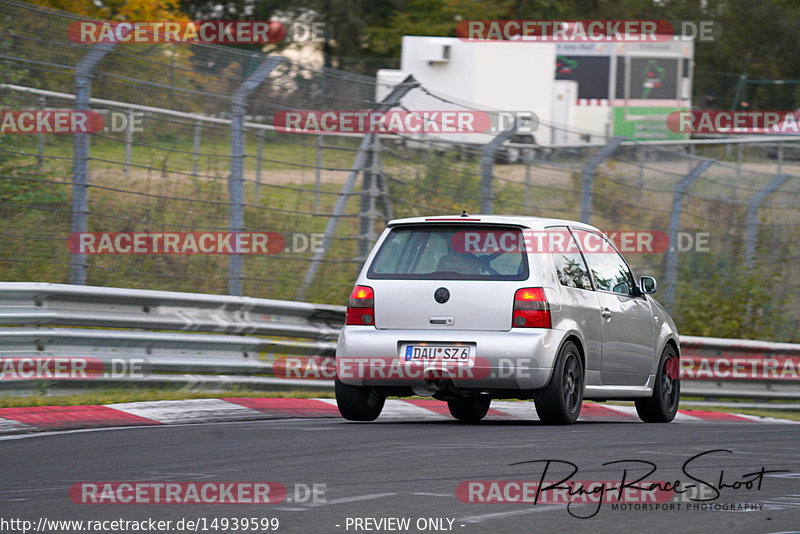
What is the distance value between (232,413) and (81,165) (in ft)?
8.80

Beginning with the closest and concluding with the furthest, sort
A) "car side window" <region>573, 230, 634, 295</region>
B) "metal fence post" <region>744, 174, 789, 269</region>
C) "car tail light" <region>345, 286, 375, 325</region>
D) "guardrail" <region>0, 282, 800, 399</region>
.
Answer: "car tail light" <region>345, 286, 375, 325</region>, "guardrail" <region>0, 282, 800, 399</region>, "car side window" <region>573, 230, 634, 295</region>, "metal fence post" <region>744, 174, 789, 269</region>

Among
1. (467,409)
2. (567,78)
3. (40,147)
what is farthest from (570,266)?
(567,78)

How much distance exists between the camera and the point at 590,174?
15664 millimetres

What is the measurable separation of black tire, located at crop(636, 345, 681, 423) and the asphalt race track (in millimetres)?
1010

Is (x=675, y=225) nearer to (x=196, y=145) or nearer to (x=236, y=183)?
(x=236, y=183)

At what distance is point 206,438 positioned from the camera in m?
8.83

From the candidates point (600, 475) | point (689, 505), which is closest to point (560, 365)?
point (600, 475)

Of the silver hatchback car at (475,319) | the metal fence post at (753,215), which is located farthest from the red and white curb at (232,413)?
the metal fence post at (753,215)

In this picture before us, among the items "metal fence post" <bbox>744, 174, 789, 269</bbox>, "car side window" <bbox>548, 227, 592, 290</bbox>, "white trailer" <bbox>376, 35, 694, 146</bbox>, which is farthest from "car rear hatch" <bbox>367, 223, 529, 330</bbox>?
"white trailer" <bbox>376, 35, 694, 146</bbox>

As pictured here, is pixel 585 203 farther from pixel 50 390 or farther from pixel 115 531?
pixel 115 531

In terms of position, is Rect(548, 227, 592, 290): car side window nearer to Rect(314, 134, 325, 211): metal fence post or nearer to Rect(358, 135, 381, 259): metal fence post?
Rect(314, 134, 325, 211): metal fence post

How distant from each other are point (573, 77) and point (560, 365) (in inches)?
1037

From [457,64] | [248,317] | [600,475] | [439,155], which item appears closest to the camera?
[600,475]

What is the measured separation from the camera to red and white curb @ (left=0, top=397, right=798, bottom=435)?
951 cm
